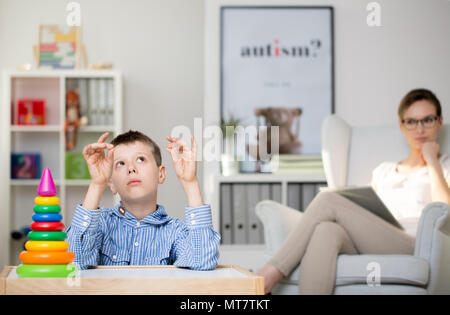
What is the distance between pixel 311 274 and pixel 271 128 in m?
1.70

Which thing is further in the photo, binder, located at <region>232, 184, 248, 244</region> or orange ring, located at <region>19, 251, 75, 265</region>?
binder, located at <region>232, 184, 248, 244</region>

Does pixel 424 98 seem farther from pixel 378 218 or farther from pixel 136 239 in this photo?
pixel 136 239

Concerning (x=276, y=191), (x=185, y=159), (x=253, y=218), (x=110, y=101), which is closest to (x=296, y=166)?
(x=276, y=191)

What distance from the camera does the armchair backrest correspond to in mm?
2867

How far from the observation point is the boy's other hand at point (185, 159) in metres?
0.98

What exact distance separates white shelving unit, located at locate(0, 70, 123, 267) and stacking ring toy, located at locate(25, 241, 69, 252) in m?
3.11

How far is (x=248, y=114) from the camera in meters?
3.70

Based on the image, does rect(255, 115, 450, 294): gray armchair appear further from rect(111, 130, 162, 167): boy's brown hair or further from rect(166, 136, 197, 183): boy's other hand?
rect(166, 136, 197, 183): boy's other hand

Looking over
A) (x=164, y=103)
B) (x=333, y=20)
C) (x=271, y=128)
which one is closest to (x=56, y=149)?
(x=164, y=103)

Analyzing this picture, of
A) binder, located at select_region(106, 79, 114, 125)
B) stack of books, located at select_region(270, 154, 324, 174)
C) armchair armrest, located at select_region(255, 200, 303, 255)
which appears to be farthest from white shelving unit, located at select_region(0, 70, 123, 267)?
armchair armrest, located at select_region(255, 200, 303, 255)

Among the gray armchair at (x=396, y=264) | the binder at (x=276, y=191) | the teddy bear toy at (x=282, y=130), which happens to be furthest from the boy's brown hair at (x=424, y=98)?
the teddy bear toy at (x=282, y=130)
